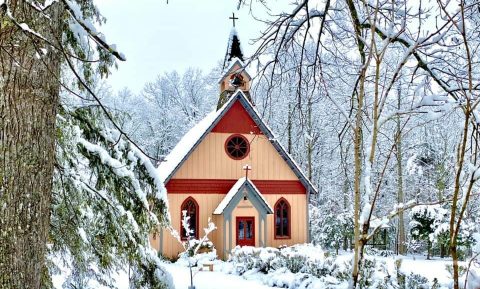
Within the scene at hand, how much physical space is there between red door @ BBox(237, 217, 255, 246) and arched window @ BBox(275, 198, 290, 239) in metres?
1.37

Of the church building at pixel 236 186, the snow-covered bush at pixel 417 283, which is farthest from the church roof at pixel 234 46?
the snow-covered bush at pixel 417 283

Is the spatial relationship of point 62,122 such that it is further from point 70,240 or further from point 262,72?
point 262,72

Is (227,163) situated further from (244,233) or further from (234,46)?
(234,46)

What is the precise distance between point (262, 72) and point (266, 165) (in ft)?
50.6

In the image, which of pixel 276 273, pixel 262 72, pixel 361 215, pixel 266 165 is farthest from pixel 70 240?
pixel 266 165

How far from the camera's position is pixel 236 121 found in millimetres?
19219

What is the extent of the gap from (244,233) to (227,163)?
9.18 ft

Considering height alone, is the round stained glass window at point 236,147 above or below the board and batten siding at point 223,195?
above

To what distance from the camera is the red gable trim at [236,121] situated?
19.1m

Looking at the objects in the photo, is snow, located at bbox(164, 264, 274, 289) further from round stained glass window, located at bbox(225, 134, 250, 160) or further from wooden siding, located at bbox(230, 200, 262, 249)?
round stained glass window, located at bbox(225, 134, 250, 160)

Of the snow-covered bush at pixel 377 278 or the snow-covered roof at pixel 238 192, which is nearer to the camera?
the snow-covered bush at pixel 377 278

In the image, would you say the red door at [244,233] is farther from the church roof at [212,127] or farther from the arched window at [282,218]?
the church roof at [212,127]

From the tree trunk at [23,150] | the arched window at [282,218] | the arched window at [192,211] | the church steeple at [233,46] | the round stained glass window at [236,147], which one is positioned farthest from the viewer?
the church steeple at [233,46]

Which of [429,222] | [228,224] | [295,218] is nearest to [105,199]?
[228,224]
